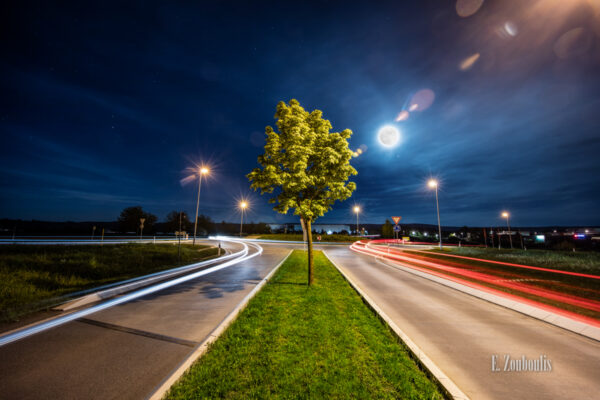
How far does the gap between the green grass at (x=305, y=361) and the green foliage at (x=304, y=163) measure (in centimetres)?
384

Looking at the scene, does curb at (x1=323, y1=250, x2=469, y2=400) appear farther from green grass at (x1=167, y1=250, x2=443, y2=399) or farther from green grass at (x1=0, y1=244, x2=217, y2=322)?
green grass at (x1=0, y1=244, x2=217, y2=322)

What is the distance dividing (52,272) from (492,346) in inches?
697

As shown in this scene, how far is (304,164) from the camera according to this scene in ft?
25.8

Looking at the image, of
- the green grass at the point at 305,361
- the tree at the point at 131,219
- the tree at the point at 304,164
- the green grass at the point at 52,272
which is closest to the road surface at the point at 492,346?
the green grass at the point at 305,361

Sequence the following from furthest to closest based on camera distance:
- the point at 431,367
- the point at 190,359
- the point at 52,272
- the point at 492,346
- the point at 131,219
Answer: the point at 131,219 → the point at 52,272 → the point at 492,346 → the point at 190,359 → the point at 431,367

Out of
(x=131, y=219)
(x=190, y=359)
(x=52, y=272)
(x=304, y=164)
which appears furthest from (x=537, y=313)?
(x=131, y=219)

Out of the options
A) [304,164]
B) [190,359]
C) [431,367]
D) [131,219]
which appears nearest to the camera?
[431,367]

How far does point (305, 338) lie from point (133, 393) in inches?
121

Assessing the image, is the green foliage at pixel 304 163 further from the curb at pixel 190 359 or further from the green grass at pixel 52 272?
the green grass at pixel 52 272

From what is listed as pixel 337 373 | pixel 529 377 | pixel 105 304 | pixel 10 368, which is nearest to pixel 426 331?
pixel 529 377

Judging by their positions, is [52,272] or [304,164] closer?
[304,164]

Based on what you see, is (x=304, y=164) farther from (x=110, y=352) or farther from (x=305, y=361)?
(x=110, y=352)

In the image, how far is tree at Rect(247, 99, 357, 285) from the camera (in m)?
8.03

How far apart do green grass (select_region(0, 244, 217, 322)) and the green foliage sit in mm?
8075
